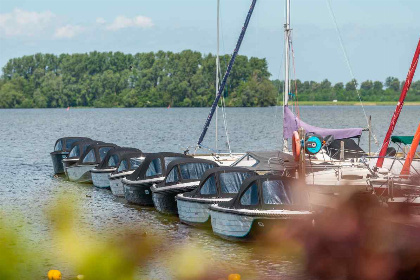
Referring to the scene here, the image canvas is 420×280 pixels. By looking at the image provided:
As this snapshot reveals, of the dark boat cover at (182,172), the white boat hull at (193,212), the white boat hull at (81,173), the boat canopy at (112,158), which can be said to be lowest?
the white boat hull at (81,173)

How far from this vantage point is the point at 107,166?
145 ft

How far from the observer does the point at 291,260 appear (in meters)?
26.0

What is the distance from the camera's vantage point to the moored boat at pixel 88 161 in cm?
4741

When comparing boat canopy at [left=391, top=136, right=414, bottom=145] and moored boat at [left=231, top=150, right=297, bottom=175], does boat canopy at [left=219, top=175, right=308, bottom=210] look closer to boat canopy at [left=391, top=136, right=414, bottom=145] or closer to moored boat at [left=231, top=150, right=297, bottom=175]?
moored boat at [left=231, top=150, right=297, bottom=175]

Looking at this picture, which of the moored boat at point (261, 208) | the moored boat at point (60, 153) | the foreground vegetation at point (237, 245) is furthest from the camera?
the moored boat at point (60, 153)

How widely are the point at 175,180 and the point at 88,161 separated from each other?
15216 millimetres

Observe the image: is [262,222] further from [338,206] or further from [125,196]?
[125,196]

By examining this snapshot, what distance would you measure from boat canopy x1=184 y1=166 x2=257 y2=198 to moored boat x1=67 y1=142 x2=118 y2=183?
698 inches

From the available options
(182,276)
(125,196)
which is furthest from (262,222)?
(125,196)

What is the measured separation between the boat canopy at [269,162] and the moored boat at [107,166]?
6606 millimetres

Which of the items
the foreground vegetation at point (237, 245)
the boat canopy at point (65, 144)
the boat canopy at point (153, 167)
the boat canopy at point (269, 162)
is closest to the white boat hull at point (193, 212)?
the foreground vegetation at point (237, 245)

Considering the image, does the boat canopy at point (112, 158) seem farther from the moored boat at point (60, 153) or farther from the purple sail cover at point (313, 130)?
the moored boat at point (60, 153)

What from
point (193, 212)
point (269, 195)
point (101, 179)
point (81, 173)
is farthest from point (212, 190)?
point (81, 173)

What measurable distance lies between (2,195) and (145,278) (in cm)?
2204
